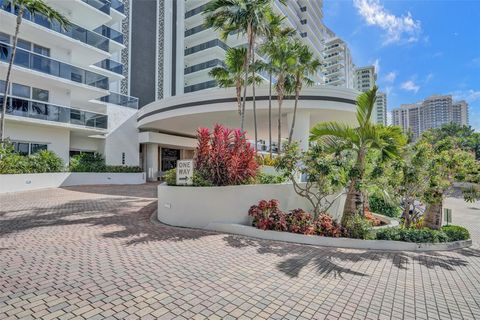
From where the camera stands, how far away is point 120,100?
22422mm

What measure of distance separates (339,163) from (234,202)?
3364mm

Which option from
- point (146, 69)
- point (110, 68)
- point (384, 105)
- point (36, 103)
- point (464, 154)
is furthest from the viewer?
point (384, 105)

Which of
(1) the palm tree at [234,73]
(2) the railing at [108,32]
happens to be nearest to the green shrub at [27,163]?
(1) the palm tree at [234,73]

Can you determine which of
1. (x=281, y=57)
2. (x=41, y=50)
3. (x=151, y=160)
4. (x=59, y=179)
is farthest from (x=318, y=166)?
(x=41, y=50)

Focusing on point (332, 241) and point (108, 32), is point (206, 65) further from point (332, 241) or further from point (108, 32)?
point (332, 241)

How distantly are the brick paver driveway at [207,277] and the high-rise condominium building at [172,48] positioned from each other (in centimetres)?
2389

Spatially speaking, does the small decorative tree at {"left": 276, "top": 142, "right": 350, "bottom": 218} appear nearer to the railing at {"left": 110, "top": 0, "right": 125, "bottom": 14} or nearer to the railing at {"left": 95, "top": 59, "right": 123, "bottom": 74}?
the railing at {"left": 95, "top": 59, "right": 123, "bottom": 74}

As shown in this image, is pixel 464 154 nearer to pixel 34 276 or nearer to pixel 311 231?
pixel 311 231

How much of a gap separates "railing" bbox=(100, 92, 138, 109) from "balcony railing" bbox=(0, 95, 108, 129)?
2.51 m

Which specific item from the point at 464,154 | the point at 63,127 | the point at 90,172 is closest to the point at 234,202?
the point at 464,154

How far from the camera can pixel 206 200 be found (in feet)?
26.5

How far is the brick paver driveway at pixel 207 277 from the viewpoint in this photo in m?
3.50

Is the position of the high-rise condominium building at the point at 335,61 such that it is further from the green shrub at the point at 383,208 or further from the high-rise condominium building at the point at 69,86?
the green shrub at the point at 383,208

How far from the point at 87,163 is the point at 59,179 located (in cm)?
269
